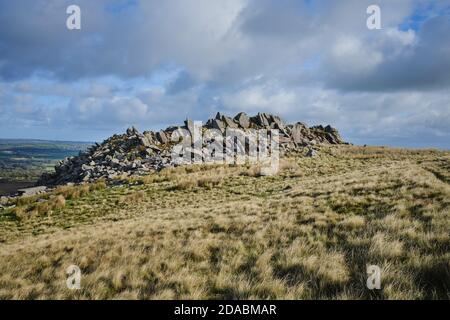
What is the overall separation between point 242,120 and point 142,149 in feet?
69.8

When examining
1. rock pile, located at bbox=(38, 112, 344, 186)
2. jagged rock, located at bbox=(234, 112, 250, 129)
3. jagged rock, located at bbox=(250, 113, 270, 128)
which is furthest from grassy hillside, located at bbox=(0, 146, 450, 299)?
jagged rock, located at bbox=(250, 113, 270, 128)

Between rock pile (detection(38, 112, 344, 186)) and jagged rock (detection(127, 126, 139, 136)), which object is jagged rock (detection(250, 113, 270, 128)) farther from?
jagged rock (detection(127, 126, 139, 136))

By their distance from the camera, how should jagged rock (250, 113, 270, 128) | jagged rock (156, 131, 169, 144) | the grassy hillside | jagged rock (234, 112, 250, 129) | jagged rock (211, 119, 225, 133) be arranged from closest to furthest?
1. the grassy hillside
2. jagged rock (156, 131, 169, 144)
3. jagged rock (211, 119, 225, 133)
4. jagged rock (234, 112, 250, 129)
5. jagged rock (250, 113, 270, 128)

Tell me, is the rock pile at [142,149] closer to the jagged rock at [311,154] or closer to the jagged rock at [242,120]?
the jagged rock at [242,120]

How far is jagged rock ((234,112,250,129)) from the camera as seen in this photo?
57256mm

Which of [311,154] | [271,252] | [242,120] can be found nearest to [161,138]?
[242,120]

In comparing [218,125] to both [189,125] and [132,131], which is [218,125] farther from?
[132,131]

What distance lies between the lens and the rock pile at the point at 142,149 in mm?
36875

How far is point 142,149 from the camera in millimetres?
43438

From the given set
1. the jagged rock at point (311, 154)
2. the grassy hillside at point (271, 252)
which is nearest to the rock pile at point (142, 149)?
the jagged rock at point (311, 154)

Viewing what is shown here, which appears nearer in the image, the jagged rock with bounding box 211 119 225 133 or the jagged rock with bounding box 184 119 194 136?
the jagged rock with bounding box 184 119 194 136
